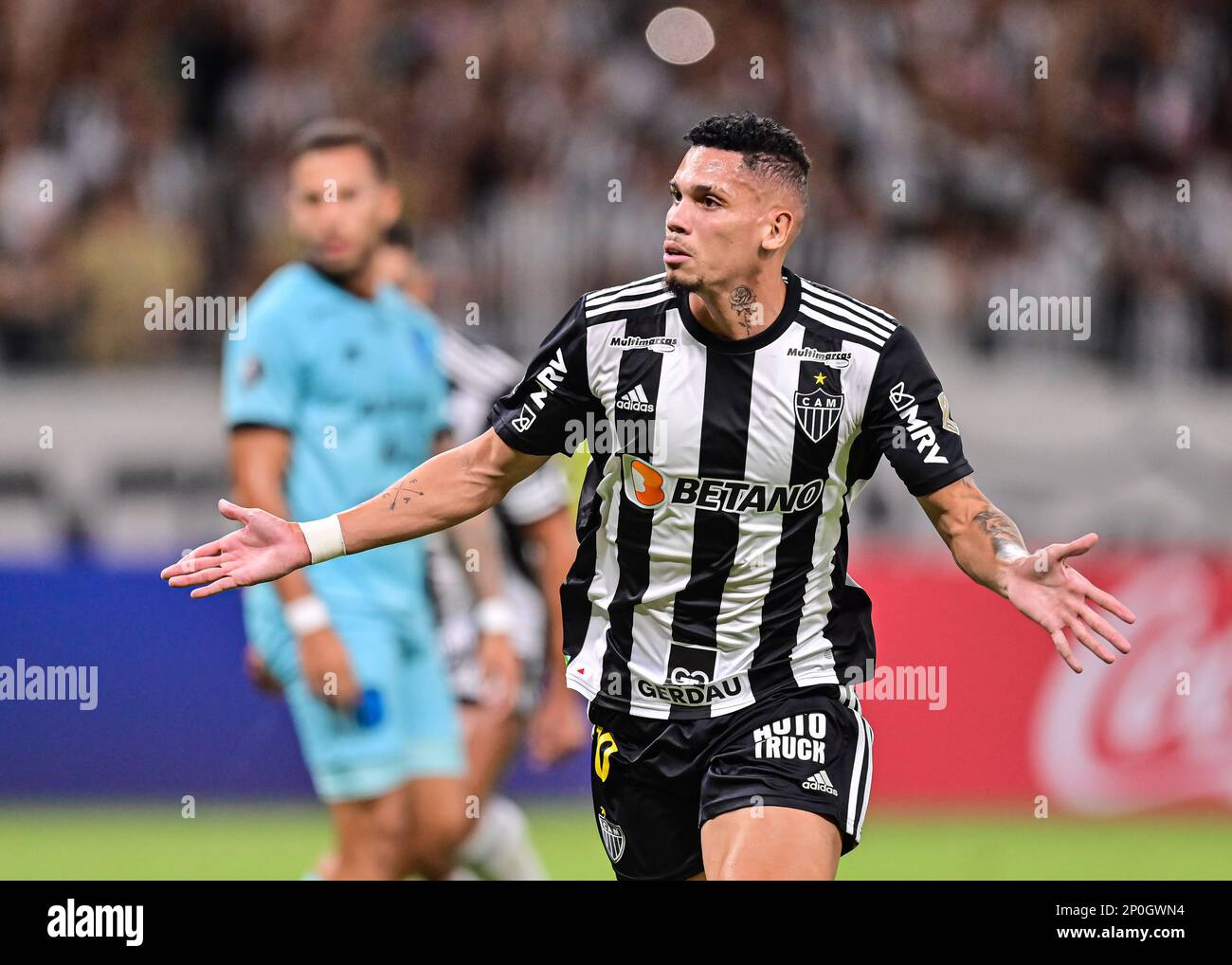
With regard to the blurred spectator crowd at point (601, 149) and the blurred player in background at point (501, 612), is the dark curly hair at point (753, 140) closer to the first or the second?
the blurred player in background at point (501, 612)

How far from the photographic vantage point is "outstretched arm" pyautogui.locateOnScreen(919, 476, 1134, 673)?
3.96 m

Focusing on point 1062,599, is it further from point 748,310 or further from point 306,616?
point 306,616

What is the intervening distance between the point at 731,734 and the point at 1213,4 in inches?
336

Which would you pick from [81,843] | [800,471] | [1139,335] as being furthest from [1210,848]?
[81,843]

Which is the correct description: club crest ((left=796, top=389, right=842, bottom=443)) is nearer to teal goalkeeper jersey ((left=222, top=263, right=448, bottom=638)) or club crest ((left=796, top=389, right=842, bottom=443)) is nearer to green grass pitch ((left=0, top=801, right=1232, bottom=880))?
teal goalkeeper jersey ((left=222, top=263, right=448, bottom=638))

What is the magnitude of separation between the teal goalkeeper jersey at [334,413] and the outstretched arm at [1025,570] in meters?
2.84

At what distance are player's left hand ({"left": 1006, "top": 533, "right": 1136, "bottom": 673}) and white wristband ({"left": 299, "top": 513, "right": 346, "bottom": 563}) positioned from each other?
1.64 m

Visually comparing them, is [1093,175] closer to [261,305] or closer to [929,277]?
[929,277]

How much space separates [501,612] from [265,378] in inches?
52.3

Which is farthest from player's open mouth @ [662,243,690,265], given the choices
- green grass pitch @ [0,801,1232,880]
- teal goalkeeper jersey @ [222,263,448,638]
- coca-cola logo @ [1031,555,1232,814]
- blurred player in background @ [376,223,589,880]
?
coca-cola logo @ [1031,555,1232,814]

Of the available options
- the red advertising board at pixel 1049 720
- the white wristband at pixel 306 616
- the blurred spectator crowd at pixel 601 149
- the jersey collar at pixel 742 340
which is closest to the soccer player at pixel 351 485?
the white wristband at pixel 306 616

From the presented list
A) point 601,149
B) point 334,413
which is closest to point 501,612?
point 334,413

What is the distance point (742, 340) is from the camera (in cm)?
439

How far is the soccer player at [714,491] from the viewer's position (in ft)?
14.0
